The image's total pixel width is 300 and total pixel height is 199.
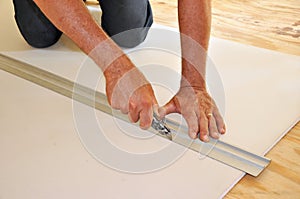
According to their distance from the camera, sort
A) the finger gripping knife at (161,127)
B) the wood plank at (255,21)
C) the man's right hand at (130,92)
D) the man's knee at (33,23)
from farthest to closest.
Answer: the wood plank at (255,21), the man's knee at (33,23), the finger gripping knife at (161,127), the man's right hand at (130,92)

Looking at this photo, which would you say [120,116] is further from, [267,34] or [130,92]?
[267,34]

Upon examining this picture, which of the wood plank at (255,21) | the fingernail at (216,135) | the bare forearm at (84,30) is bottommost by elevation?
the wood plank at (255,21)

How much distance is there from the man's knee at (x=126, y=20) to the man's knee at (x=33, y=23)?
0.84 feet

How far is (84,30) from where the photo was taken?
1.05 m

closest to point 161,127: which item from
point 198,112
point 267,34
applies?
point 198,112

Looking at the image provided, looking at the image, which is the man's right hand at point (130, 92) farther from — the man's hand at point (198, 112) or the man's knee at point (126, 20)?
the man's knee at point (126, 20)

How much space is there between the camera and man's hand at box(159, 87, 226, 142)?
120cm

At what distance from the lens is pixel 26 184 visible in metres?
1.10

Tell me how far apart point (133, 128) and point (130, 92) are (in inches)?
12.8

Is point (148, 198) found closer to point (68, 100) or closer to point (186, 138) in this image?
point (186, 138)

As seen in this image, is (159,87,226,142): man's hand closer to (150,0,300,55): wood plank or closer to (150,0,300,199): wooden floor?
(150,0,300,199): wooden floor

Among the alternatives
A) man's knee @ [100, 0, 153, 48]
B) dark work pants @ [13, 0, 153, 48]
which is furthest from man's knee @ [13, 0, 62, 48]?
man's knee @ [100, 0, 153, 48]

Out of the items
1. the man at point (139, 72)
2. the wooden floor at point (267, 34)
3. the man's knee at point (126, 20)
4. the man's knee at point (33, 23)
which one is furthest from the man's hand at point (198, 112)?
the man's knee at point (33, 23)

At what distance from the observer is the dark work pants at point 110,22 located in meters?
1.83
